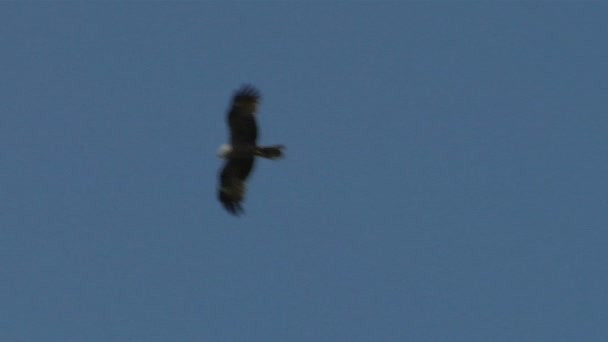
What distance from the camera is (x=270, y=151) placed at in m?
47.0

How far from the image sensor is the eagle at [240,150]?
156 feet

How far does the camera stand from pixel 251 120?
156ft

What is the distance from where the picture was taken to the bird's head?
47719 mm

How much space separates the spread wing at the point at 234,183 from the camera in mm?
48031

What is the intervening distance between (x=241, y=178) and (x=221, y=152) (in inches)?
32.9

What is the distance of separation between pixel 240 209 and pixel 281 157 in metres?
2.29

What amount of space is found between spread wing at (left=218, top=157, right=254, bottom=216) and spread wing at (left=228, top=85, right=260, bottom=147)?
0.59 m

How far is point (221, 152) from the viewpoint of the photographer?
157 feet

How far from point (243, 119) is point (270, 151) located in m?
1.15

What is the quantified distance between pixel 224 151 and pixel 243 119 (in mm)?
821

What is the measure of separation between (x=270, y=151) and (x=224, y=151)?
130 cm

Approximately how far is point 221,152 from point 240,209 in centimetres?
147

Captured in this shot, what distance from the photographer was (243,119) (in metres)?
47.7

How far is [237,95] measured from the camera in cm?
4788
